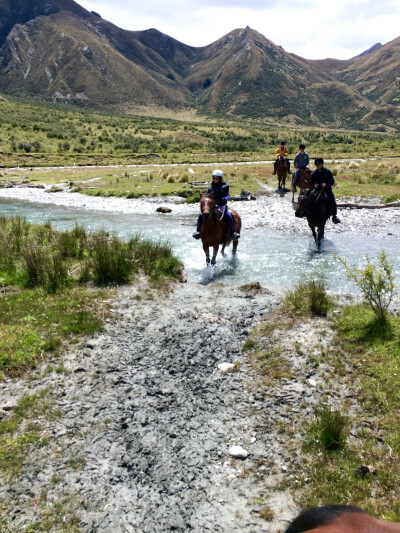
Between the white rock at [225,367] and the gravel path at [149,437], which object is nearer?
the gravel path at [149,437]

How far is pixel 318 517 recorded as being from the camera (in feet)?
6.32

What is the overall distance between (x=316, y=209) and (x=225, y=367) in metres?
9.34

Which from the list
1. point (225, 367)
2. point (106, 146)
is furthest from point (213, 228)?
point (106, 146)

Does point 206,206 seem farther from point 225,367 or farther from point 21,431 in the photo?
point 21,431

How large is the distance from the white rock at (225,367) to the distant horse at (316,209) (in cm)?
854

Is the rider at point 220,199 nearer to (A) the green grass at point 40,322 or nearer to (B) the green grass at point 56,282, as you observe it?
(B) the green grass at point 56,282

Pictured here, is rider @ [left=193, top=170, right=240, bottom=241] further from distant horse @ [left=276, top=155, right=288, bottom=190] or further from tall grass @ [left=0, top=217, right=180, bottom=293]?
distant horse @ [left=276, top=155, right=288, bottom=190]

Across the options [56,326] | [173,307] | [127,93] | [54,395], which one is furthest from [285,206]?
[127,93]

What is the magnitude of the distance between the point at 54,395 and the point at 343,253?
34.3ft

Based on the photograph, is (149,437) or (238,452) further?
(149,437)

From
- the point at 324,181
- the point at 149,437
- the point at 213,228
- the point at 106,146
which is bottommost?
the point at 149,437

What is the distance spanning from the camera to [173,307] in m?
8.50

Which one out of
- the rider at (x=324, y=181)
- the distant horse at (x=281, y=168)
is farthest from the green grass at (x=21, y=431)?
the distant horse at (x=281, y=168)

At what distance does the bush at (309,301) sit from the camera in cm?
752
